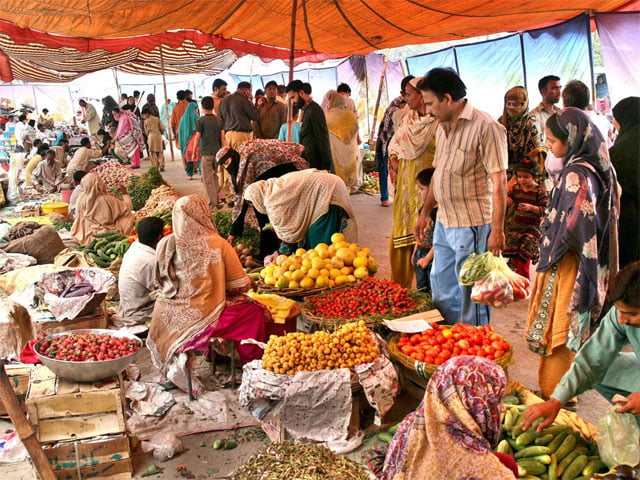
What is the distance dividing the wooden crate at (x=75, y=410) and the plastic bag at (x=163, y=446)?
281 millimetres

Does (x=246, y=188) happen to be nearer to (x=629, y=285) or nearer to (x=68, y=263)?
(x=68, y=263)

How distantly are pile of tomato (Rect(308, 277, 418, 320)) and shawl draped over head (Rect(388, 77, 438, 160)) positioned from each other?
1272 millimetres

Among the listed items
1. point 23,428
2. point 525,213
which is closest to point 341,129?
point 525,213

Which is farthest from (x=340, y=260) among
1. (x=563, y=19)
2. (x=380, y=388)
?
(x=563, y=19)

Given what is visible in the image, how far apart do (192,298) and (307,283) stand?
A: 1.07 m

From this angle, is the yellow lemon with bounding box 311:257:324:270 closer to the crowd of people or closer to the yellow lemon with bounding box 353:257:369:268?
the yellow lemon with bounding box 353:257:369:268

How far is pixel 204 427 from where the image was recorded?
142 inches

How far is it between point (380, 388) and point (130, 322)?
110 inches

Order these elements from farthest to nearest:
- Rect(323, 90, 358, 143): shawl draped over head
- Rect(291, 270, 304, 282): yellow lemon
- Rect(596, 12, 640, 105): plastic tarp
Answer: Rect(323, 90, 358, 143): shawl draped over head → Rect(596, 12, 640, 105): plastic tarp → Rect(291, 270, 304, 282): yellow lemon

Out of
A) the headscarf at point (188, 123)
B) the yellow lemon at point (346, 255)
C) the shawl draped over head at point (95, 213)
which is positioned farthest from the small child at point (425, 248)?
the headscarf at point (188, 123)

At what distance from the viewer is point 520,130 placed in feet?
17.8

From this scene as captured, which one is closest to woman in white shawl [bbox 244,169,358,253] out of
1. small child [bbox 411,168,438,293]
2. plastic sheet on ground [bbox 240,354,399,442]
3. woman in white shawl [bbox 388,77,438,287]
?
woman in white shawl [bbox 388,77,438,287]

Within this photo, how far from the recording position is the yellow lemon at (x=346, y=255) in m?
4.81

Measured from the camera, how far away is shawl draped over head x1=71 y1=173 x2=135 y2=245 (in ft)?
24.0
